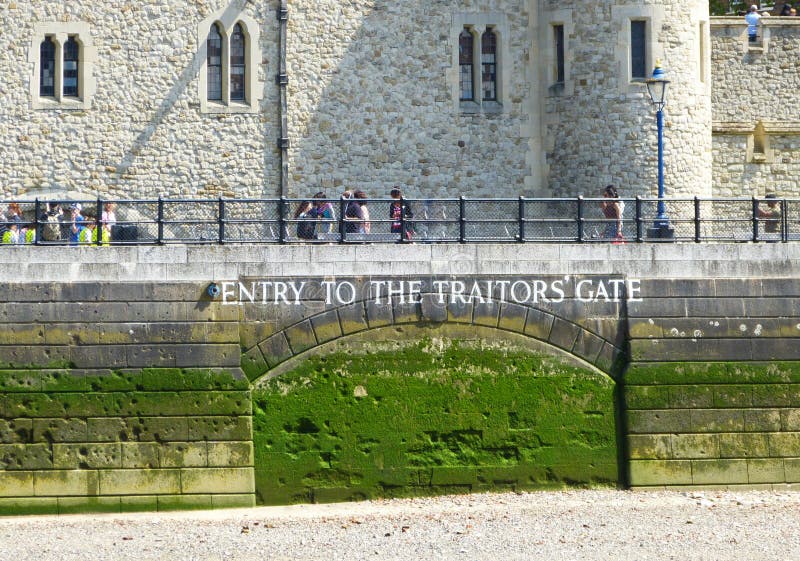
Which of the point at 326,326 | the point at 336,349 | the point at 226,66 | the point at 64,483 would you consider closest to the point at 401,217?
the point at 326,326

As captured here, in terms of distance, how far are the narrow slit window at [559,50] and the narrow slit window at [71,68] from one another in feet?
31.2

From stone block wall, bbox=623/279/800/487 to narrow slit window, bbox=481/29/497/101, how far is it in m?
9.42

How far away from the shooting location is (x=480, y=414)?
2322cm

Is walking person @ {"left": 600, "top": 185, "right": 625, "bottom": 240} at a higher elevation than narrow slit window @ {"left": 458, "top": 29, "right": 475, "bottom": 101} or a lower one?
lower

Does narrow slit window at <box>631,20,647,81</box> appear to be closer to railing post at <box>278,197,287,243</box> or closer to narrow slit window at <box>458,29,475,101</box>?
narrow slit window at <box>458,29,475,101</box>

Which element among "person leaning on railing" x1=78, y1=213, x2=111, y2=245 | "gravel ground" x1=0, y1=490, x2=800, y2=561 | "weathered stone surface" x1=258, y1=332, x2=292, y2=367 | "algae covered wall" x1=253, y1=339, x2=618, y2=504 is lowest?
"gravel ground" x1=0, y1=490, x2=800, y2=561

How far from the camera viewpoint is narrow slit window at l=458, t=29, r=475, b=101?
3188cm

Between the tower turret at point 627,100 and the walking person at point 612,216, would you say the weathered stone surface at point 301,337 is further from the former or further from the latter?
the tower turret at point 627,100

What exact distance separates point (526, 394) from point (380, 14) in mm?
10992

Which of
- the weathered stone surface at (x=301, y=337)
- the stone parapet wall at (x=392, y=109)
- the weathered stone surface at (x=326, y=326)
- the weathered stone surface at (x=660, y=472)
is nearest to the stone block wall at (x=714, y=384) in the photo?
the weathered stone surface at (x=660, y=472)

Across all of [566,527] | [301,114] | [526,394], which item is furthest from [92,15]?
[566,527]

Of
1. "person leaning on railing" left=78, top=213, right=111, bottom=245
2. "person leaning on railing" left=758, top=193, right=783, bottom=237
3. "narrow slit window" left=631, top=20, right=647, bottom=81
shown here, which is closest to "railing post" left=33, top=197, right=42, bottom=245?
"person leaning on railing" left=78, top=213, right=111, bottom=245

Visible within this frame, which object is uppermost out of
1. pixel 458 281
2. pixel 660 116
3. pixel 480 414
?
pixel 660 116

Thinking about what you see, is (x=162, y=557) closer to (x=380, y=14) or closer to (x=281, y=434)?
(x=281, y=434)
